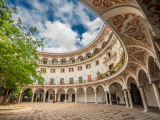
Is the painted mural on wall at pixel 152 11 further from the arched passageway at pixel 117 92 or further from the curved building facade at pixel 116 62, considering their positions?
the arched passageway at pixel 117 92

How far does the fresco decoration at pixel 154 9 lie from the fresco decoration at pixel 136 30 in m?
1.37

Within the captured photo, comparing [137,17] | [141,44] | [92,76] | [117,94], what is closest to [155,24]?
[137,17]

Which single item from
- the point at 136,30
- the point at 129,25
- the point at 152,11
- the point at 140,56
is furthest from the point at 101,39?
the point at 152,11

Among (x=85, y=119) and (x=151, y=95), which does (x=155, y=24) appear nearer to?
(x=85, y=119)

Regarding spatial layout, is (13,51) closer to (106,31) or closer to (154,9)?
(154,9)

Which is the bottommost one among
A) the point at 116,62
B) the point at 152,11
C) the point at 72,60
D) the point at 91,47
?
the point at 152,11

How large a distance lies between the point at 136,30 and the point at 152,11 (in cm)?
216

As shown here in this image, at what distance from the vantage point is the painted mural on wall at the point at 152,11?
2574 mm

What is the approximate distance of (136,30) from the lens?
4.72m

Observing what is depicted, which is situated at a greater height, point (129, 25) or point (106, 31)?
point (106, 31)

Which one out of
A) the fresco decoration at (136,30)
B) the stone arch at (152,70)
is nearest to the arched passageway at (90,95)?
the stone arch at (152,70)

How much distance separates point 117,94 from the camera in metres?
17.4

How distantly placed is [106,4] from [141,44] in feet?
11.7

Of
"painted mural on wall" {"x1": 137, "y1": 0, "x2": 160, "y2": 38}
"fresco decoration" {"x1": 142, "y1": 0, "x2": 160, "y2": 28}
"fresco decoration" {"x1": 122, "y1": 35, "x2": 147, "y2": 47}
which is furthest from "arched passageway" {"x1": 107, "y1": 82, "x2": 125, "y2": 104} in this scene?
"fresco decoration" {"x1": 142, "y1": 0, "x2": 160, "y2": 28}
